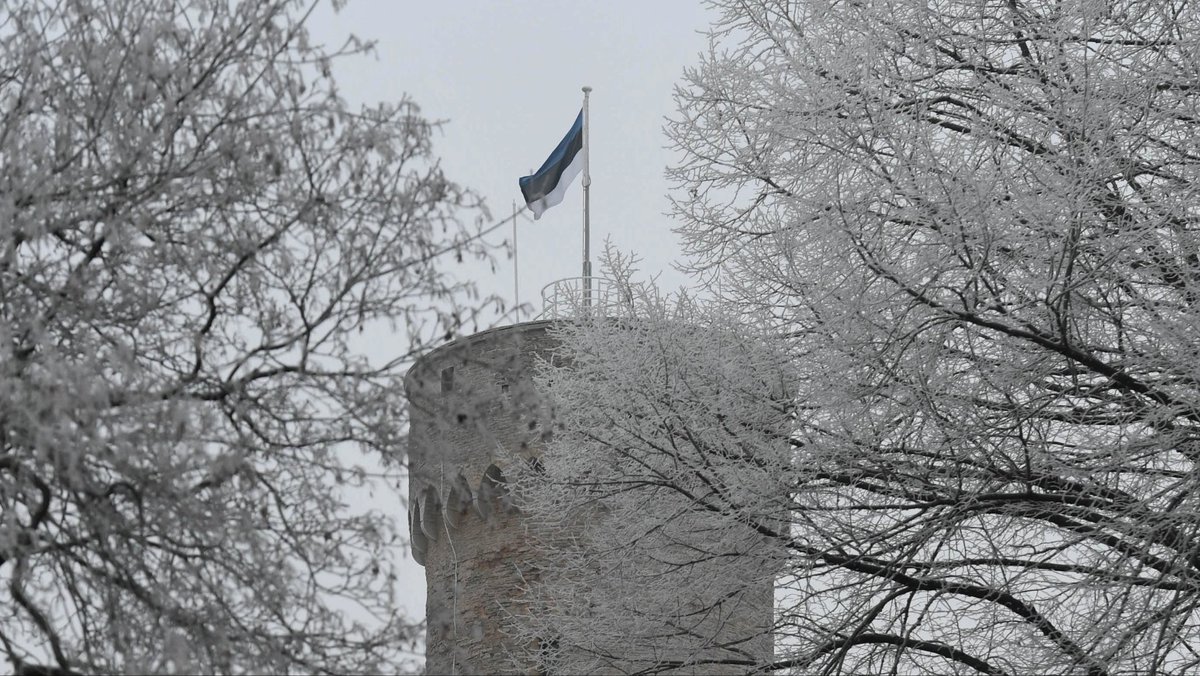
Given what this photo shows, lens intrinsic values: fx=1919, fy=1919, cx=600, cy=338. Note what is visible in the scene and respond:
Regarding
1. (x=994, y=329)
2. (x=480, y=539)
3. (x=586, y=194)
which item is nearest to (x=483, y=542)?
(x=480, y=539)

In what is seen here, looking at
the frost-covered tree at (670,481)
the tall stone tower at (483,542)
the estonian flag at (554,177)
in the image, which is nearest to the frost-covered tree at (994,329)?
the frost-covered tree at (670,481)

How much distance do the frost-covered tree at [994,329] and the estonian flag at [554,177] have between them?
8.21 m

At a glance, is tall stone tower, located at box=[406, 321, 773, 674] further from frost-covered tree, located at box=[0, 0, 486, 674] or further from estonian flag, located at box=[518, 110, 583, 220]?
frost-covered tree, located at box=[0, 0, 486, 674]

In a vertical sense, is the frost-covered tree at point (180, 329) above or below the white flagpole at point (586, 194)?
below

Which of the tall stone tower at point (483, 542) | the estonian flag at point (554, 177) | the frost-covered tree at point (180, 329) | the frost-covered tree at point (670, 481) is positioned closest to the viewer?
the frost-covered tree at point (180, 329)

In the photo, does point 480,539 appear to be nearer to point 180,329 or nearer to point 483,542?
point 483,542

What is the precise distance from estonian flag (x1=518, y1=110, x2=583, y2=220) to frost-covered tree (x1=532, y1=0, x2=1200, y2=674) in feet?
26.9

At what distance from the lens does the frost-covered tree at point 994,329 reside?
10.5 meters

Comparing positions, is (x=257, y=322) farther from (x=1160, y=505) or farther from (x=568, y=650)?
(x=568, y=650)

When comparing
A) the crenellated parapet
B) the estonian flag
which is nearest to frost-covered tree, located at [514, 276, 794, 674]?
the crenellated parapet

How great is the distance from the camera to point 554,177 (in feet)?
69.2

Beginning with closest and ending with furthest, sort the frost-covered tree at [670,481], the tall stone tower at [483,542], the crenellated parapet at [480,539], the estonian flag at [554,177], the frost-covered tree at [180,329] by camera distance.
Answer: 1. the frost-covered tree at [180,329]
2. the frost-covered tree at [670,481]
3. the tall stone tower at [483,542]
4. the crenellated parapet at [480,539]
5. the estonian flag at [554,177]

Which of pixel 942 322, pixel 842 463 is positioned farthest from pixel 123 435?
pixel 842 463

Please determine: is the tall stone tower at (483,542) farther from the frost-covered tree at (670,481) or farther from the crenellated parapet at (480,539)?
the frost-covered tree at (670,481)
